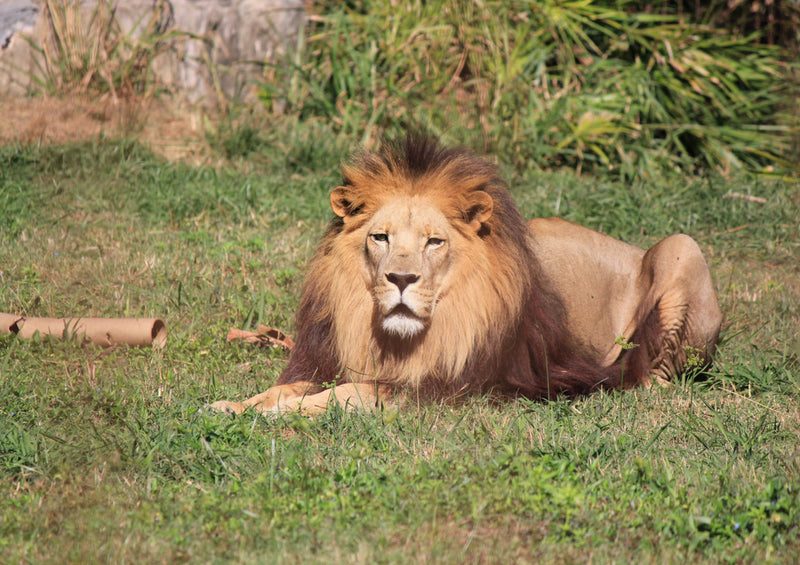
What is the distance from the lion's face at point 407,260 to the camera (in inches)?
148

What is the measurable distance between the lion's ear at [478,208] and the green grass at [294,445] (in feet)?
2.60

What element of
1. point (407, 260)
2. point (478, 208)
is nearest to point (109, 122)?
point (478, 208)

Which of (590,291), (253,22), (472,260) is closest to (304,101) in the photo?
(253,22)

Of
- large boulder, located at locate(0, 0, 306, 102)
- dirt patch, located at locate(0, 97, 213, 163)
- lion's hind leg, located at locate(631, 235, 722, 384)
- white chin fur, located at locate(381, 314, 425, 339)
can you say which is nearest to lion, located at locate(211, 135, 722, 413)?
white chin fur, located at locate(381, 314, 425, 339)

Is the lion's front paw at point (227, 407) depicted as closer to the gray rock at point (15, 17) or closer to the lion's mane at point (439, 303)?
the lion's mane at point (439, 303)

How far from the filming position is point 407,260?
3770 millimetres

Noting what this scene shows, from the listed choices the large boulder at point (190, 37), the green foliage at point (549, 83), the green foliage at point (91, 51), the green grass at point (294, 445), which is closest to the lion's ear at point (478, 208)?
the green grass at point (294, 445)

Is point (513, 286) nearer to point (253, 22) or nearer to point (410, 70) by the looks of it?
point (410, 70)

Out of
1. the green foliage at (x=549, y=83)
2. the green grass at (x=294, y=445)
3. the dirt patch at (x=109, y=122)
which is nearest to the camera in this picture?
the green grass at (x=294, y=445)

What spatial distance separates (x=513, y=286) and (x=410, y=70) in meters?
4.90

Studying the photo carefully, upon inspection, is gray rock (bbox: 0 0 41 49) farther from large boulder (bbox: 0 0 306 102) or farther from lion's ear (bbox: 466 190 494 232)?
lion's ear (bbox: 466 190 494 232)

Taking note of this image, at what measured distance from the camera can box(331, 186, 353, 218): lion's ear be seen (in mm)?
4098

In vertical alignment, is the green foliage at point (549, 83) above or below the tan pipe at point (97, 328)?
above

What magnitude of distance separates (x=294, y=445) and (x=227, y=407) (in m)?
0.51
